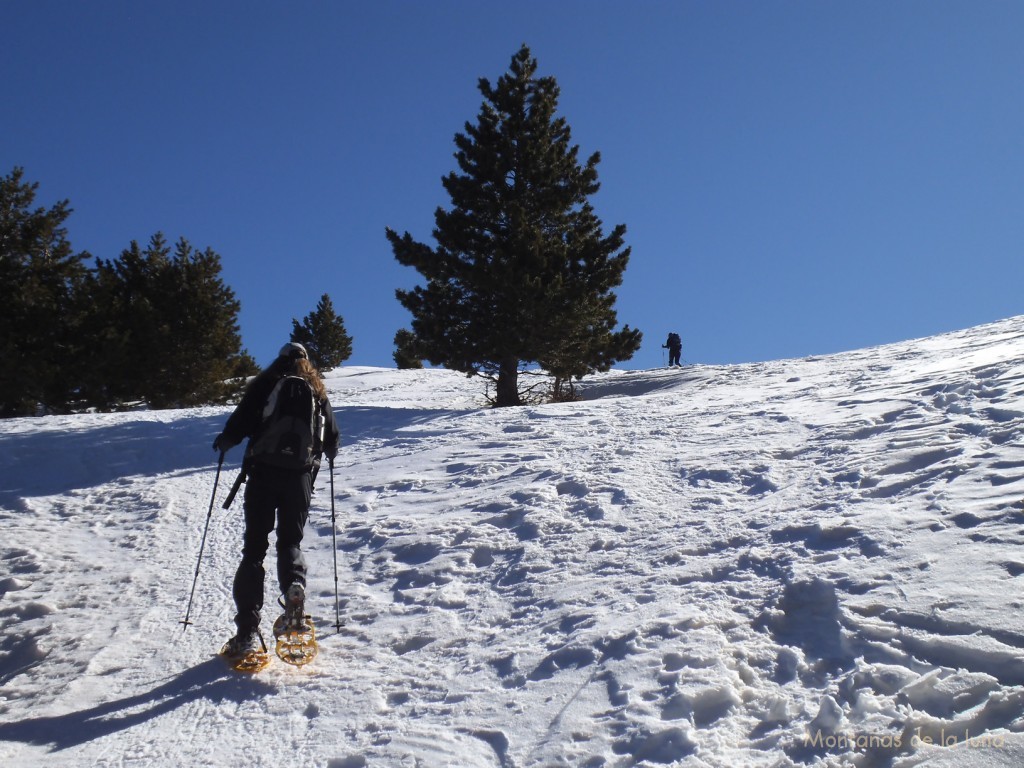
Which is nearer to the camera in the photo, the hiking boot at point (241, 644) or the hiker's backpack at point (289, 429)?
the hiking boot at point (241, 644)

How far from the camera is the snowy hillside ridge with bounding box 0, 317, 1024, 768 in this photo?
3.74 m

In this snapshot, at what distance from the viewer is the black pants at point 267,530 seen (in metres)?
5.06

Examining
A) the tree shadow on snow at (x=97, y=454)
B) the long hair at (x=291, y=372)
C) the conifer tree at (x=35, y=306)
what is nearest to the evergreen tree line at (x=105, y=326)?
the conifer tree at (x=35, y=306)

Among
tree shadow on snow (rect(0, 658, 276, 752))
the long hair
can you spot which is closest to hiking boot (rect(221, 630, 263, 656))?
tree shadow on snow (rect(0, 658, 276, 752))

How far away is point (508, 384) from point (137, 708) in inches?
556

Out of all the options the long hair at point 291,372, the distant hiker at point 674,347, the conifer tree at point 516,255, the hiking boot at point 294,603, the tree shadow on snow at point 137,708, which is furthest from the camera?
the distant hiker at point 674,347

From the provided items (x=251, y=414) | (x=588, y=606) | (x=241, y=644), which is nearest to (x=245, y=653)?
(x=241, y=644)

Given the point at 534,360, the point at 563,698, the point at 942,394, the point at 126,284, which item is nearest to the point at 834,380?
the point at 942,394

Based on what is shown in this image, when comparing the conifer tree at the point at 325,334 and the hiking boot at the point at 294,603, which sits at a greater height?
the conifer tree at the point at 325,334

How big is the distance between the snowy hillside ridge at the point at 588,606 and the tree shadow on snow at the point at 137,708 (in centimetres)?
2

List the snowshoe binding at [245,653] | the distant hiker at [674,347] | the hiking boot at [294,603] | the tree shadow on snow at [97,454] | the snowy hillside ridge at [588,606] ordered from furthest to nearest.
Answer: the distant hiker at [674,347], the tree shadow on snow at [97,454], the hiking boot at [294,603], the snowshoe binding at [245,653], the snowy hillside ridge at [588,606]

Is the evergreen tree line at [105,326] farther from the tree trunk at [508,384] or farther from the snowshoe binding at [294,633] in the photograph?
the snowshoe binding at [294,633]

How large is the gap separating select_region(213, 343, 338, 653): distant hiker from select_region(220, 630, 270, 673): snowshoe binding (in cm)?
1

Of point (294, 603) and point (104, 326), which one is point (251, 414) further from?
point (104, 326)
